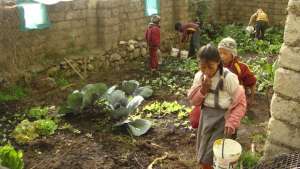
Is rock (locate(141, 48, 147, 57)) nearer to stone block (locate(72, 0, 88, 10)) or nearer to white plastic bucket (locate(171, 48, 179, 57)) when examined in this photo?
white plastic bucket (locate(171, 48, 179, 57))

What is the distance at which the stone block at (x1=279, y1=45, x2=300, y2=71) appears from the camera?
10.9ft

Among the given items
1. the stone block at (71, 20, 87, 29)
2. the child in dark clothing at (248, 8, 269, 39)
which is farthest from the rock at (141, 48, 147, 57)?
the child in dark clothing at (248, 8, 269, 39)

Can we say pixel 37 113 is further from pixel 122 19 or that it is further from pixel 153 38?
pixel 122 19

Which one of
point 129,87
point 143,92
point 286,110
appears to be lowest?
point 143,92

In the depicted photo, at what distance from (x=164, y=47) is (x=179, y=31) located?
61cm

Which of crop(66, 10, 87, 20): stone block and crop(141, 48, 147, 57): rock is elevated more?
crop(66, 10, 87, 20): stone block

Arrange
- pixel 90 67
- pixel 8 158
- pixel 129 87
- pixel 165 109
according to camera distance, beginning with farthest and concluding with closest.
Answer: pixel 90 67 → pixel 129 87 → pixel 165 109 → pixel 8 158

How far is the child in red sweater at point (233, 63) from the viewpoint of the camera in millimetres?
4234

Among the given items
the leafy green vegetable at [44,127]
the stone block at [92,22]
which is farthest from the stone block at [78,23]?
the leafy green vegetable at [44,127]

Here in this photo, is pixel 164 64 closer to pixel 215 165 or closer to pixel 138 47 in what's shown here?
pixel 138 47

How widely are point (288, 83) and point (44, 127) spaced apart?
355cm

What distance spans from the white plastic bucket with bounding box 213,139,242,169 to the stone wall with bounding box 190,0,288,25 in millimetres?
9960

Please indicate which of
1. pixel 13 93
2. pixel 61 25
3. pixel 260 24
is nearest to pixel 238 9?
pixel 260 24

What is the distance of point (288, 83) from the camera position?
3.41m
